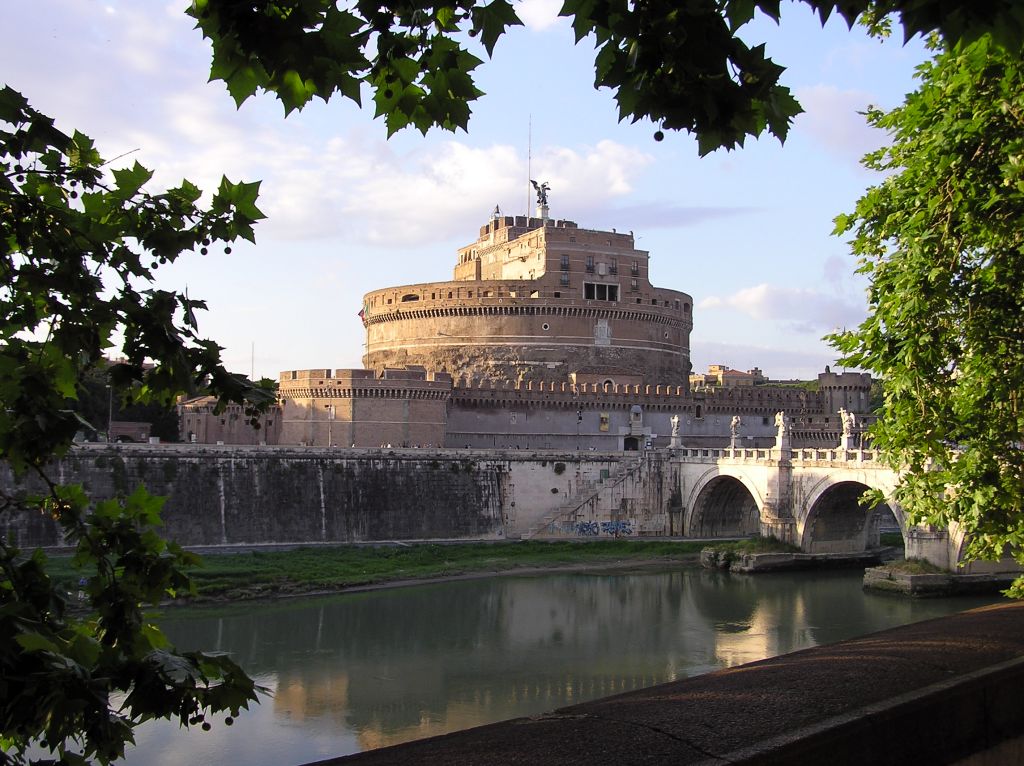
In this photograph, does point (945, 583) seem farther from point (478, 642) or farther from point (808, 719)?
point (808, 719)

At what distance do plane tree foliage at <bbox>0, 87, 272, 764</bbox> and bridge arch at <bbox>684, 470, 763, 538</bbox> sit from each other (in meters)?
30.2

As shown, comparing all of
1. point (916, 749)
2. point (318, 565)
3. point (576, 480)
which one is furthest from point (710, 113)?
point (576, 480)

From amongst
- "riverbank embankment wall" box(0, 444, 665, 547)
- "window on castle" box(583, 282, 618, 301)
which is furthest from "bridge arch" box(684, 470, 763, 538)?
"window on castle" box(583, 282, 618, 301)

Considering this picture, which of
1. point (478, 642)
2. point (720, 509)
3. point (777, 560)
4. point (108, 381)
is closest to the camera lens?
point (108, 381)

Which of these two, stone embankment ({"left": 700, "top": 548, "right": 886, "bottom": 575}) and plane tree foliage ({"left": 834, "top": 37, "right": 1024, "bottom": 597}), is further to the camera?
stone embankment ({"left": 700, "top": 548, "right": 886, "bottom": 575})

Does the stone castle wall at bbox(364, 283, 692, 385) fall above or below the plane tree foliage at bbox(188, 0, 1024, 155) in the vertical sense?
above

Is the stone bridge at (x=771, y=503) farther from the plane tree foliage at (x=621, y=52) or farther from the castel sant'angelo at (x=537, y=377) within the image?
the plane tree foliage at (x=621, y=52)

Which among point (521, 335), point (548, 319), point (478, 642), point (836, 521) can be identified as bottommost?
point (478, 642)

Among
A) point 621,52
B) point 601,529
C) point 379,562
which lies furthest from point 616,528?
point 621,52

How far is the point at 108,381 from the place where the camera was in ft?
10.9

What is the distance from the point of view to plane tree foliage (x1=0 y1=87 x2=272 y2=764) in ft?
9.09

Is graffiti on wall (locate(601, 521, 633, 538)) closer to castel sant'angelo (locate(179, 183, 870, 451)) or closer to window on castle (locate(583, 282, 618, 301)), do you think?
castel sant'angelo (locate(179, 183, 870, 451))

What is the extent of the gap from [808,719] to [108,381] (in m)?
2.74

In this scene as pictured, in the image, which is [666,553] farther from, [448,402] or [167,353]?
[167,353]
